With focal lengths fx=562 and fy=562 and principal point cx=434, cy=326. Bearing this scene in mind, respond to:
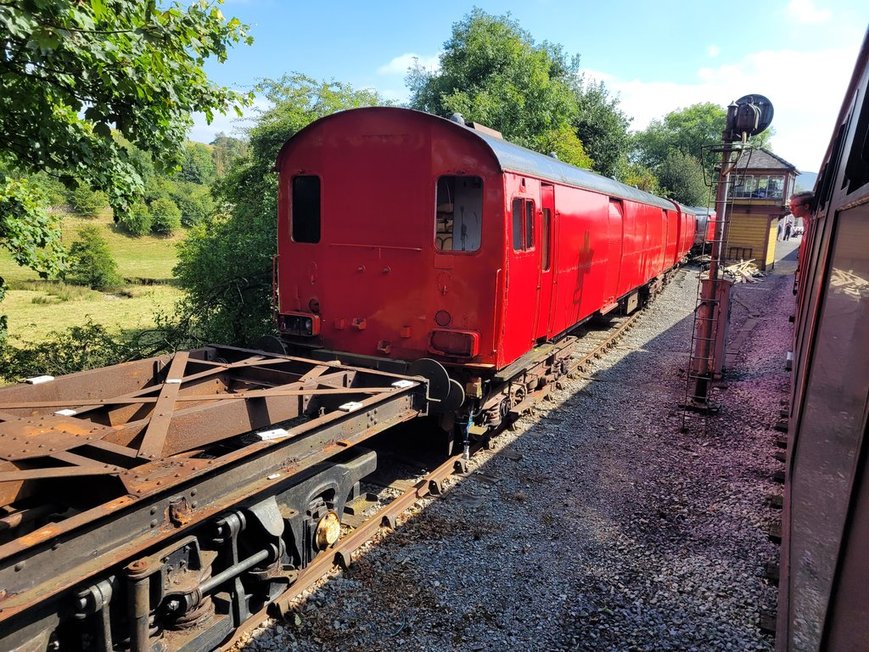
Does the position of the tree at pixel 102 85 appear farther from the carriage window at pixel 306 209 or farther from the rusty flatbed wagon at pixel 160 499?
the rusty flatbed wagon at pixel 160 499

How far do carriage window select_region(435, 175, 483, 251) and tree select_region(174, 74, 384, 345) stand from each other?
17.9 ft

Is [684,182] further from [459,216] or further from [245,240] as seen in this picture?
[459,216]

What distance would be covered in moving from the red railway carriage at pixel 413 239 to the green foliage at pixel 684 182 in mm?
46291

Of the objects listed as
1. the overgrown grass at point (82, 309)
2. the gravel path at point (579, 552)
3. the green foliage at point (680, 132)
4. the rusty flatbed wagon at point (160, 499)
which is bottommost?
the overgrown grass at point (82, 309)

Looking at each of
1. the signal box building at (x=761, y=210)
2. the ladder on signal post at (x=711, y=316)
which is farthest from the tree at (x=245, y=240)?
the signal box building at (x=761, y=210)

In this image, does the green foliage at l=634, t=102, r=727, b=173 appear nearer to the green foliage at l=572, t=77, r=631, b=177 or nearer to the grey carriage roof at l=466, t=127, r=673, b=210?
the green foliage at l=572, t=77, r=631, b=177

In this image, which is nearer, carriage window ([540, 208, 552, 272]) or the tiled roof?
carriage window ([540, 208, 552, 272])

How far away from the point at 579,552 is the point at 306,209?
4748 millimetres

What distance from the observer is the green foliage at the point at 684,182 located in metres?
48.1

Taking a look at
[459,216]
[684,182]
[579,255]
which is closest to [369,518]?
[459,216]

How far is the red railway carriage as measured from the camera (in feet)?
19.2

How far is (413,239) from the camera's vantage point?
240 inches

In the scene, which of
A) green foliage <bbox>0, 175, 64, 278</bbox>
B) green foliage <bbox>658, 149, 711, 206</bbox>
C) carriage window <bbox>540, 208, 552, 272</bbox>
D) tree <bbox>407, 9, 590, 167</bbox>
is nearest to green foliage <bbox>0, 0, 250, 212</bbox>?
green foliage <bbox>0, 175, 64, 278</bbox>

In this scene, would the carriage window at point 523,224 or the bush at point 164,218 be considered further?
the bush at point 164,218
